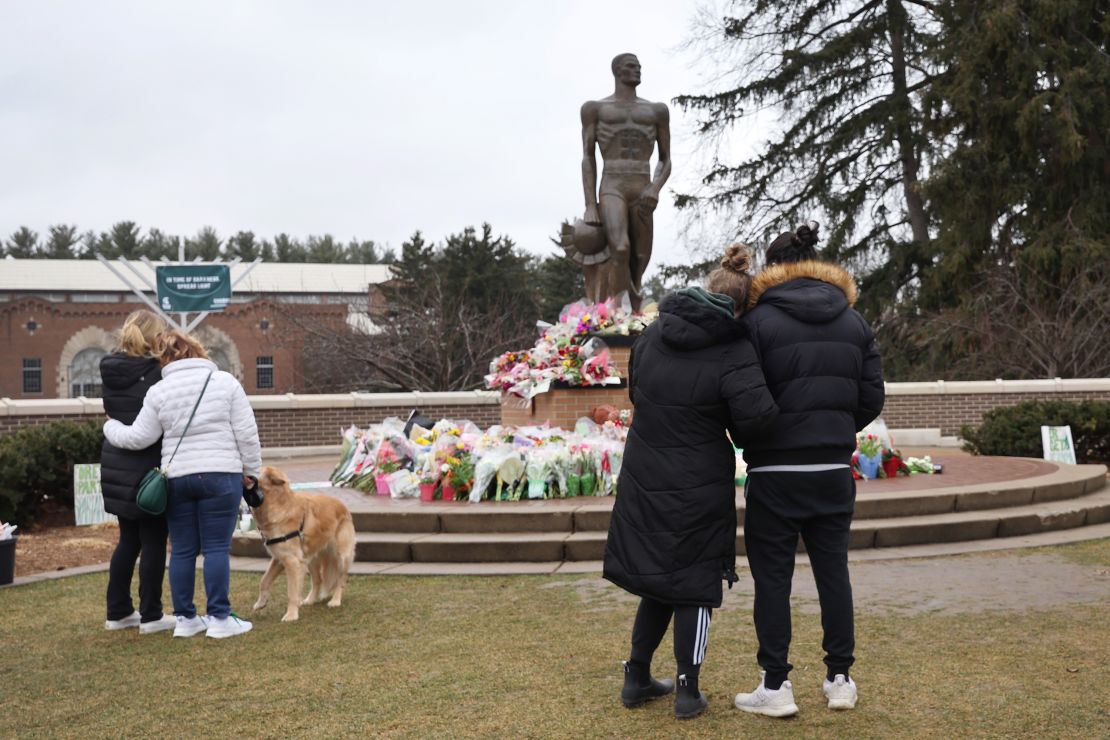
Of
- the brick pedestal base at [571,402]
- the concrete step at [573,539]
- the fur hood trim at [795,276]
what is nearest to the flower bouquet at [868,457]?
the concrete step at [573,539]

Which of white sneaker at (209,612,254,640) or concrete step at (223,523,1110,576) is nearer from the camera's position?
white sneaker at (209,612,254,640)

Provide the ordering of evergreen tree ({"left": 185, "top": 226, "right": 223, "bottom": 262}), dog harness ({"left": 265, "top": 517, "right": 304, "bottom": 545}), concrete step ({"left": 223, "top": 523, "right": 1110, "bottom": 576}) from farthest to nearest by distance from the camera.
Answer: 1. evergreen tree ({"left": 185, "top": 226, "right": 223, "bottom": 262})
2. concrete step ({"left": 223, "top": 523, "right": 1110, "bottom": 576})
3. dog harness ({"left": 265, "top": 517, "right": 304, "bottom": 545})

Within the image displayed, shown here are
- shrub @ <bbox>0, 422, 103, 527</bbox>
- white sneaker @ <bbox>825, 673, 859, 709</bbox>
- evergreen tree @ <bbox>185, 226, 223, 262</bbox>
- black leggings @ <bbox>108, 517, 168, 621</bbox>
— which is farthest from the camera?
evergreen tree @ <bbox>185, 226, 223, 262</bbox>

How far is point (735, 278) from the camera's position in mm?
4395

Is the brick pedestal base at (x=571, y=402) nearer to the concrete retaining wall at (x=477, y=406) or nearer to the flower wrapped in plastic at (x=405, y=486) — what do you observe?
the flower wrapped in plastic at (x=405, y=486)

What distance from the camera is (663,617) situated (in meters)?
4.33

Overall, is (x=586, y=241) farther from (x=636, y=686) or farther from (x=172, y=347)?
(x=636, y=686)

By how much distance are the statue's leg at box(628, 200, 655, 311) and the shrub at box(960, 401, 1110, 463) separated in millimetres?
5846

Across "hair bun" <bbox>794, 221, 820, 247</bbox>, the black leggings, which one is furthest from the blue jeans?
"hair bun" <bbox>794, 221, 820, 247</bbox>

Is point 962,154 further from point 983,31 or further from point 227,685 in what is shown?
point 227,685

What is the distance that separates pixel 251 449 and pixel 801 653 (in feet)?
10.4

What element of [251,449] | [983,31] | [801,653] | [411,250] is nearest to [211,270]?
[411,250]

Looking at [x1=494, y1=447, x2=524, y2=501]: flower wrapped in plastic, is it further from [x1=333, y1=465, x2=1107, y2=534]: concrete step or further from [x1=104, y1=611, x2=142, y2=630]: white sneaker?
[x1=104, y1=611, x2=142, y2=630]: white sneaker

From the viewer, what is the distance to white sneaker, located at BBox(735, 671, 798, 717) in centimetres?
416
